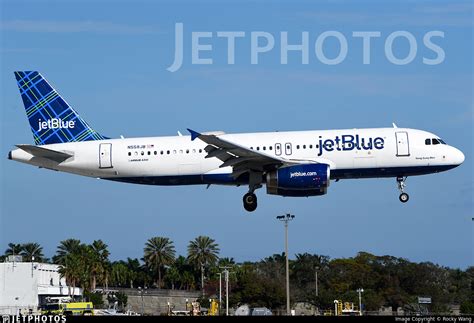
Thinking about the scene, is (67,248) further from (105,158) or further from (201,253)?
(105,158)

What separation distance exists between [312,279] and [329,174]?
5866 centimetres

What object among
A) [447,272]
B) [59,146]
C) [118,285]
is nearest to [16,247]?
[118,285]

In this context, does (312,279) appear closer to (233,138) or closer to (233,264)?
(233,264)

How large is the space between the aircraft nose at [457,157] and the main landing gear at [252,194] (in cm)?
1152

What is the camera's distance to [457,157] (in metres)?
56.7

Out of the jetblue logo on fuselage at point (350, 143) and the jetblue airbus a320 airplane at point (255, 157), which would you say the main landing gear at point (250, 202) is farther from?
the jetblue logo on fuselage at point (350, 143)

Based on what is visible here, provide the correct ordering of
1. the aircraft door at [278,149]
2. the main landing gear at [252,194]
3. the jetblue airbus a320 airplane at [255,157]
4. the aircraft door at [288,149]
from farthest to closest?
1. the main landing gear at [252,194]
2. the aircraft door at [278,149]
3. the aircraft door at [288,149]
4. the jetblue airbus a320 airplane at [255,157]

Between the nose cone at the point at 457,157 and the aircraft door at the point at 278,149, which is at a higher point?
the aircraft door at the point at 278,149

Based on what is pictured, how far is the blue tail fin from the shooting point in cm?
6134

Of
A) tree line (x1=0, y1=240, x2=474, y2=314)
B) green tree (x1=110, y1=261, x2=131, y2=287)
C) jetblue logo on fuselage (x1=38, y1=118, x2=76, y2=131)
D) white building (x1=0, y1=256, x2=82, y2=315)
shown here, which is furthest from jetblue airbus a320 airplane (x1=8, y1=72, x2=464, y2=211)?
green tree (x1=110, y1=261, x2=131, y2=287)

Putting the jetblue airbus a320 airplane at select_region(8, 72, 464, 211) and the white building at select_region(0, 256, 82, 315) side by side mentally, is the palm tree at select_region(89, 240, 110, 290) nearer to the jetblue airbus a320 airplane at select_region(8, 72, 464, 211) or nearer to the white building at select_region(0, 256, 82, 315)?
the white building at select_region(0, 256, 82, 315)

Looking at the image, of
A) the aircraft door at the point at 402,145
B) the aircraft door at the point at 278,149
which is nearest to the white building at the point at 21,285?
the aircraft door at the point at 278,149

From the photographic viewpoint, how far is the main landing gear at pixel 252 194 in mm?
56822

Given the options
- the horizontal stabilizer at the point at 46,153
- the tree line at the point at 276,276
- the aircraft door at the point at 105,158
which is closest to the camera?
the horizontal stabilizer at the point at 46,153
